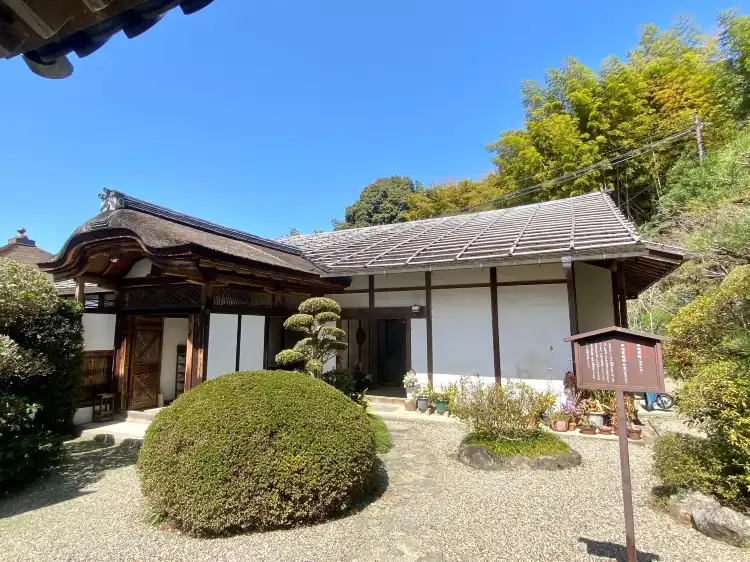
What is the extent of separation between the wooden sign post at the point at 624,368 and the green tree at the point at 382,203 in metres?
23.4

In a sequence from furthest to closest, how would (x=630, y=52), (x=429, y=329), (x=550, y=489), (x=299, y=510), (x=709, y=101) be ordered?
(x=630, y=52), (x=709, y=101), (x=429, y=329), (x=550, y=489), (x=299, y=510)

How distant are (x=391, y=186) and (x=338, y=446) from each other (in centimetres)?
2589

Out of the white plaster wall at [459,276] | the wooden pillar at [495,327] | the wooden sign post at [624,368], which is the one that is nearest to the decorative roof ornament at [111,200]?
the white plaster wall at [459,276]

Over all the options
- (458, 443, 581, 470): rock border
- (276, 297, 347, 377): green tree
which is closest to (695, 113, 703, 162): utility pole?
(458, 443, 581, 470): rock border

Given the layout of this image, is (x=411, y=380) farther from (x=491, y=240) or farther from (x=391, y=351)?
(x=391, y=351)

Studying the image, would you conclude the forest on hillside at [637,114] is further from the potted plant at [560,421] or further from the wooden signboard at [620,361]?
the wooden signboard at [620,361]

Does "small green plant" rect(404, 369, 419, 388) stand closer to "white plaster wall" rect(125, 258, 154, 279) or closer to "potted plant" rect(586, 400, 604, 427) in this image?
"potted plant" rect(586, 400, 604, 427)

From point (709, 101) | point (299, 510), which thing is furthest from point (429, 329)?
point (709, 101)

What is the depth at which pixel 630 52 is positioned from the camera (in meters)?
18.3

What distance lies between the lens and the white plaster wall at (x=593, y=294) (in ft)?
28.2

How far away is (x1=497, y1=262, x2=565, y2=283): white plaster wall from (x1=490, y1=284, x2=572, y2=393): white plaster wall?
165 mm

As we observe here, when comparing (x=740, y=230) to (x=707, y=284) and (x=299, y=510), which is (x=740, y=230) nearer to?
(x=707, y=284)

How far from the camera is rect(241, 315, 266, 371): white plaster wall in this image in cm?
795

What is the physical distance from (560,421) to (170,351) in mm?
8637
